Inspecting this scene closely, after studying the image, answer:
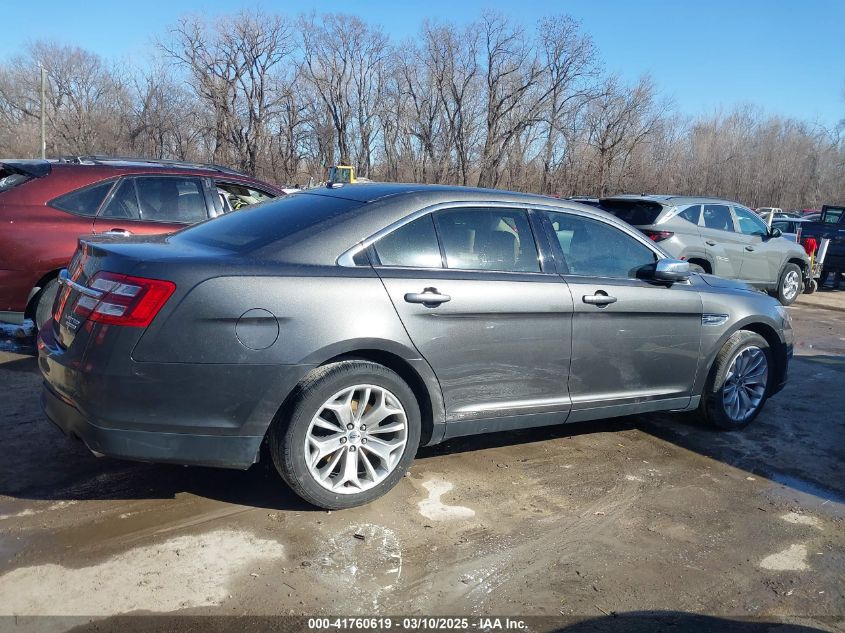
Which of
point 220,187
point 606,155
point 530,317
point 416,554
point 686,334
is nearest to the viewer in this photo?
point 416,554

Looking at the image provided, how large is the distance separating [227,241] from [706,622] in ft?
9.48

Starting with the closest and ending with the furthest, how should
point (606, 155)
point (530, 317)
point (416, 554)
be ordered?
point (416, 554), point (530, 317), point (606, 155)

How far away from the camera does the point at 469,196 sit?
4305 millimetres

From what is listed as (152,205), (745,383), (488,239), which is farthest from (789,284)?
(152,205)

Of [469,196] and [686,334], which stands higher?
[469,196]

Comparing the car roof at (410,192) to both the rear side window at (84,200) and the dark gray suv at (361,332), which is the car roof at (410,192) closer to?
the dark gray suv at (361,332)

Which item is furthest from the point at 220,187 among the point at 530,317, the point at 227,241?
the point at 530,317

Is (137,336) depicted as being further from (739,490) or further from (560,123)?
(560,123)

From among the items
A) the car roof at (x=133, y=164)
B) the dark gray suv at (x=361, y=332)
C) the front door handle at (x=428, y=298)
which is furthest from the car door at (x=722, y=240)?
the front door handle at (x=428, y=298)

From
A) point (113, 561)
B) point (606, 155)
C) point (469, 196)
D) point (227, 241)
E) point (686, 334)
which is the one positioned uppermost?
point (606, 155)

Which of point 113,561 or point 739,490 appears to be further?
point 739,490

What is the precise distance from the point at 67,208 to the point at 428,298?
4028 mm

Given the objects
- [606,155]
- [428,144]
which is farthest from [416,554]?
[428,144]

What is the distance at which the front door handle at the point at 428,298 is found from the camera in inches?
150
